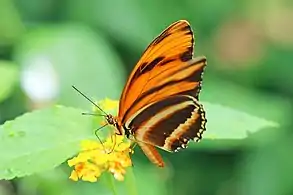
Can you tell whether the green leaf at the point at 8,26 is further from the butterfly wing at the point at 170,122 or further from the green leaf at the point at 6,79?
the butterfly wing at the point at 170,122

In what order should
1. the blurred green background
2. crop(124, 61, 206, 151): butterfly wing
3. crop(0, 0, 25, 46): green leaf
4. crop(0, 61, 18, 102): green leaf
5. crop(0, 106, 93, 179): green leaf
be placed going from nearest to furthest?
crop(0, 106, 93, 179): green leaf
crop(124, 61, 206, 151): butterfly wing
crop(0, 61, 18, 102): green leaf
the blurred green background
crop(0, 0, 25, 46): green leaf

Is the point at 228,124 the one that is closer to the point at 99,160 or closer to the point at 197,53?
the point at 99,160

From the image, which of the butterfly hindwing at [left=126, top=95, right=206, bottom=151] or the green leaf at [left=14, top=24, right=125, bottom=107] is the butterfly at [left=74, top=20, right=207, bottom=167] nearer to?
the butterfly hindwing at [left=126, top=95, right=206, bottom=151]

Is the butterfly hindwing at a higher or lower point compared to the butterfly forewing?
lower

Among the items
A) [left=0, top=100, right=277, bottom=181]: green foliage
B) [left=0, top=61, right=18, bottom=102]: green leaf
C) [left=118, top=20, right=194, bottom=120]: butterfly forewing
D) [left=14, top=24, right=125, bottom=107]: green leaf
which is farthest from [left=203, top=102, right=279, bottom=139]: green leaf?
[left=14, top=24, right=125, bottom=107]: green leaf

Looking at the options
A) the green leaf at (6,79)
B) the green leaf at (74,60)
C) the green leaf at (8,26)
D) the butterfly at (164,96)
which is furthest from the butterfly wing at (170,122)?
the green leaf at (8,26)

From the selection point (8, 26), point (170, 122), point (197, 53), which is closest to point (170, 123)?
point (170, 122)
